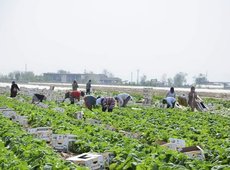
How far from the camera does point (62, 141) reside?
10562 mm

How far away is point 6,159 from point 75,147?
3.32 m

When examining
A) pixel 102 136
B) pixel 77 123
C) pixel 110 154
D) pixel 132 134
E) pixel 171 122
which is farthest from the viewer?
pixel 171 122

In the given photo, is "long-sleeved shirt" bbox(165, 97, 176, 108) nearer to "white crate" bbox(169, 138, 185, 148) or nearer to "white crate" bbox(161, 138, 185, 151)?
"white crate" bbox(169, 138, 185, 148)

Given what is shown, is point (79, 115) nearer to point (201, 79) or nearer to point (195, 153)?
point (195, 153)

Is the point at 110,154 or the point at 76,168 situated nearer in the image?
the point at 76,168

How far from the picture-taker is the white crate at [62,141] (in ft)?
34.4

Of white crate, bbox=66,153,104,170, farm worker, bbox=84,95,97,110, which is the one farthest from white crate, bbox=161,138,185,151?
farm worker, bbox=84,95,97,110

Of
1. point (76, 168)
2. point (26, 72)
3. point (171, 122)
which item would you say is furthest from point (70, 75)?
point (76, 168)

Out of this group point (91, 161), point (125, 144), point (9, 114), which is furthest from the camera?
point (9, 114)

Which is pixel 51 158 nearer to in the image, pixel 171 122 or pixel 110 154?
pixel 110 154

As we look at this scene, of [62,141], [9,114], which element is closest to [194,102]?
[9,114]

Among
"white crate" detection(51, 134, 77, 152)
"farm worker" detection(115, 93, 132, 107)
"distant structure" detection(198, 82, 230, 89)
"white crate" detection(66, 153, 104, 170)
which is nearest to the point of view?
"white crate" detection(66, 153, 104, 170)

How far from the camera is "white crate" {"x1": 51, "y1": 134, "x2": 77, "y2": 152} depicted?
10.5m

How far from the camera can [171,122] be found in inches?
608
